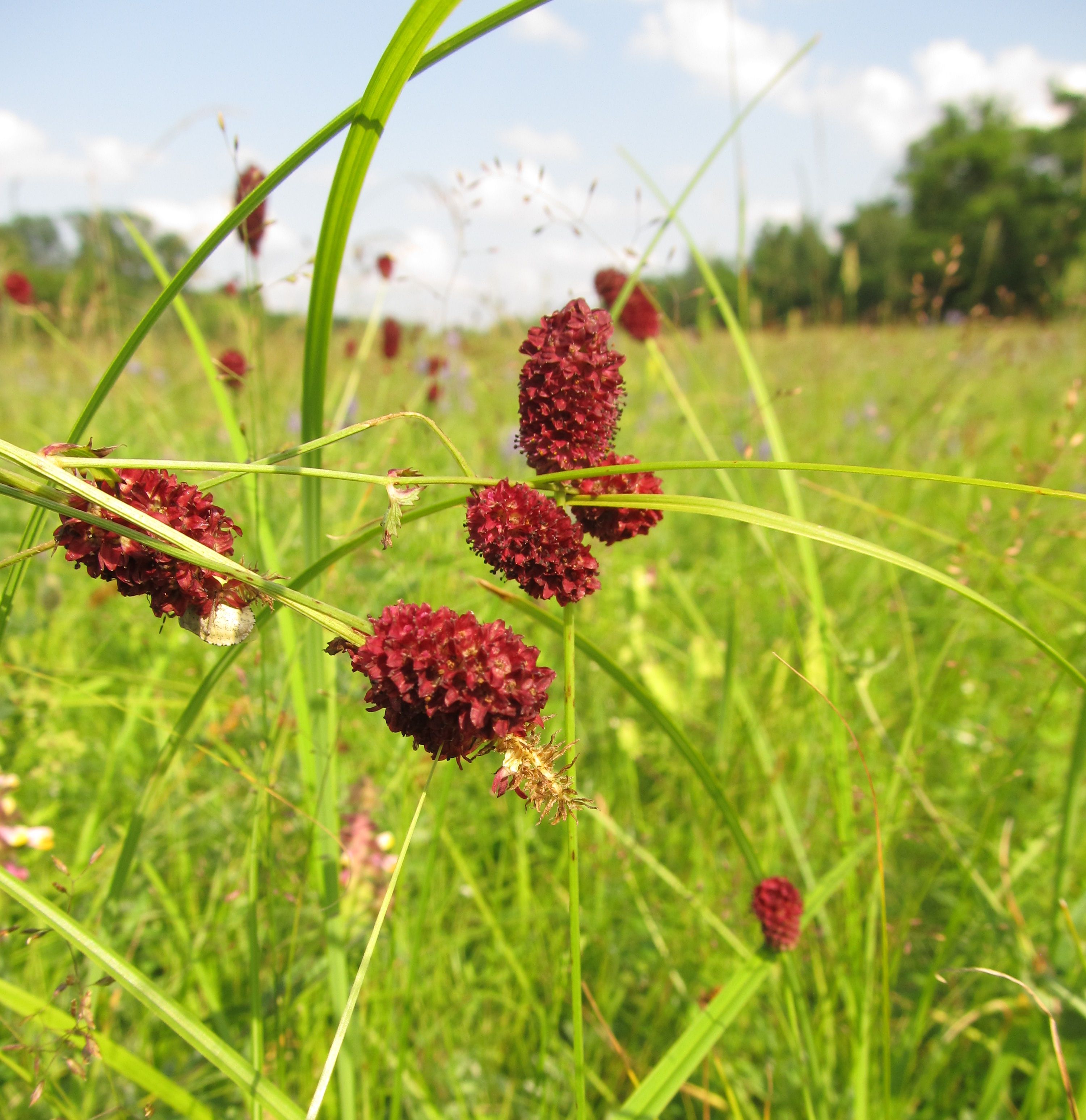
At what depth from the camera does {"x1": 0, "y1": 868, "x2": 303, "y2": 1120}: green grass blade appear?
1.94 ft

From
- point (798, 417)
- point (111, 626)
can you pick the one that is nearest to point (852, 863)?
point (111, 626)

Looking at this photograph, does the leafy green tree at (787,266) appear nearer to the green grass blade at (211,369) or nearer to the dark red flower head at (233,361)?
the dark red flower head at (233,361)

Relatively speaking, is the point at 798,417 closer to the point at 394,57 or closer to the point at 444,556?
the point at 444,556

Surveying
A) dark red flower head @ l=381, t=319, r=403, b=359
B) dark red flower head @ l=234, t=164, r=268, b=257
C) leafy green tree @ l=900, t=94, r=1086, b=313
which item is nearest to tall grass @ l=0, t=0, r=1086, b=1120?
dark red flower head @ l=234, t=164, r=268, b=257

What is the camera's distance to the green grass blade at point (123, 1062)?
741mm

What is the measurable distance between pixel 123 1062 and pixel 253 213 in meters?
1.33

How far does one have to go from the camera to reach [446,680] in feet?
1.64

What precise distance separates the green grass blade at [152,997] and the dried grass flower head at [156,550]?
26 centimetres

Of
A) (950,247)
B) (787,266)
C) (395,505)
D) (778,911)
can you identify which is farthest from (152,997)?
(950,247)

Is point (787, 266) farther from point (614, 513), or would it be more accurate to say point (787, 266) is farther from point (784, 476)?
point (614, 513)

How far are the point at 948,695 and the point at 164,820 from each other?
67.5 inches

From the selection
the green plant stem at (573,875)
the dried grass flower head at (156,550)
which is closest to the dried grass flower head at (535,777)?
the green plant stem at (573,875)

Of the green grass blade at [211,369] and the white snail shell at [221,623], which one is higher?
the green grass blade at [211,369]

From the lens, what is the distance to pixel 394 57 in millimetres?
587
